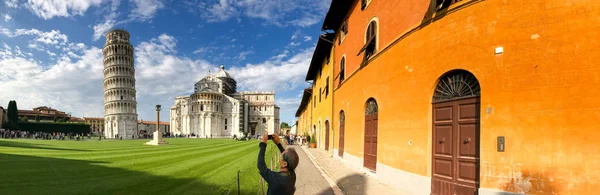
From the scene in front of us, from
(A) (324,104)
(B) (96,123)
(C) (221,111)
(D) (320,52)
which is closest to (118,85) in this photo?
(C) (221,111)

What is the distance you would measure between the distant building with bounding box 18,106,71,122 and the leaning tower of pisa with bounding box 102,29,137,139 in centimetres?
2440

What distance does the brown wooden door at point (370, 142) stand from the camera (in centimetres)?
1012

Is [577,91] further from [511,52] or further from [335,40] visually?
[335,40]

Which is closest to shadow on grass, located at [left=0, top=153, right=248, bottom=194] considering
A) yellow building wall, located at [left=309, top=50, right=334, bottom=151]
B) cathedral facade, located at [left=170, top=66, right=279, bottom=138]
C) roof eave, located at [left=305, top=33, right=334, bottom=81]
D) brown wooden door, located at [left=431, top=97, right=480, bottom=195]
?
brown wooden door, located at [left=431, top=97, right=480, bottom=195]

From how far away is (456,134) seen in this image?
6254 millimetres

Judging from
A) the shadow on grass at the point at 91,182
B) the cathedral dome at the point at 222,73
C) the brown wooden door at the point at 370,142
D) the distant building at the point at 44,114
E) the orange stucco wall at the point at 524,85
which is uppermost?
Result: the cathedral dome at the point at 222,73

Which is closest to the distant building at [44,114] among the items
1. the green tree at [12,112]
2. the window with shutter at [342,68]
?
the green tree at [12,112]

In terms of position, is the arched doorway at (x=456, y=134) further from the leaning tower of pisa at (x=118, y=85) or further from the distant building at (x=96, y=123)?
the distant building at (x=96, y=123)

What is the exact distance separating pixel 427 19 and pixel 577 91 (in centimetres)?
335

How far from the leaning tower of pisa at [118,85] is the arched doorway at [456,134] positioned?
264ft

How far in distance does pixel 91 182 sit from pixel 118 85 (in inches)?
3001

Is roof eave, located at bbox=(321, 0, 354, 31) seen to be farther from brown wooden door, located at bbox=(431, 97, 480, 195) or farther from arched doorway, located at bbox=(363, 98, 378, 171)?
brown wooden door, located at bbox=(431, 97, 480, 195)

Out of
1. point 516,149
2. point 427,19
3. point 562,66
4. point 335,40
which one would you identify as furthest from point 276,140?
point 335,40

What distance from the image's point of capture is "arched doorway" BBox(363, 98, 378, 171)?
33.3 feet
